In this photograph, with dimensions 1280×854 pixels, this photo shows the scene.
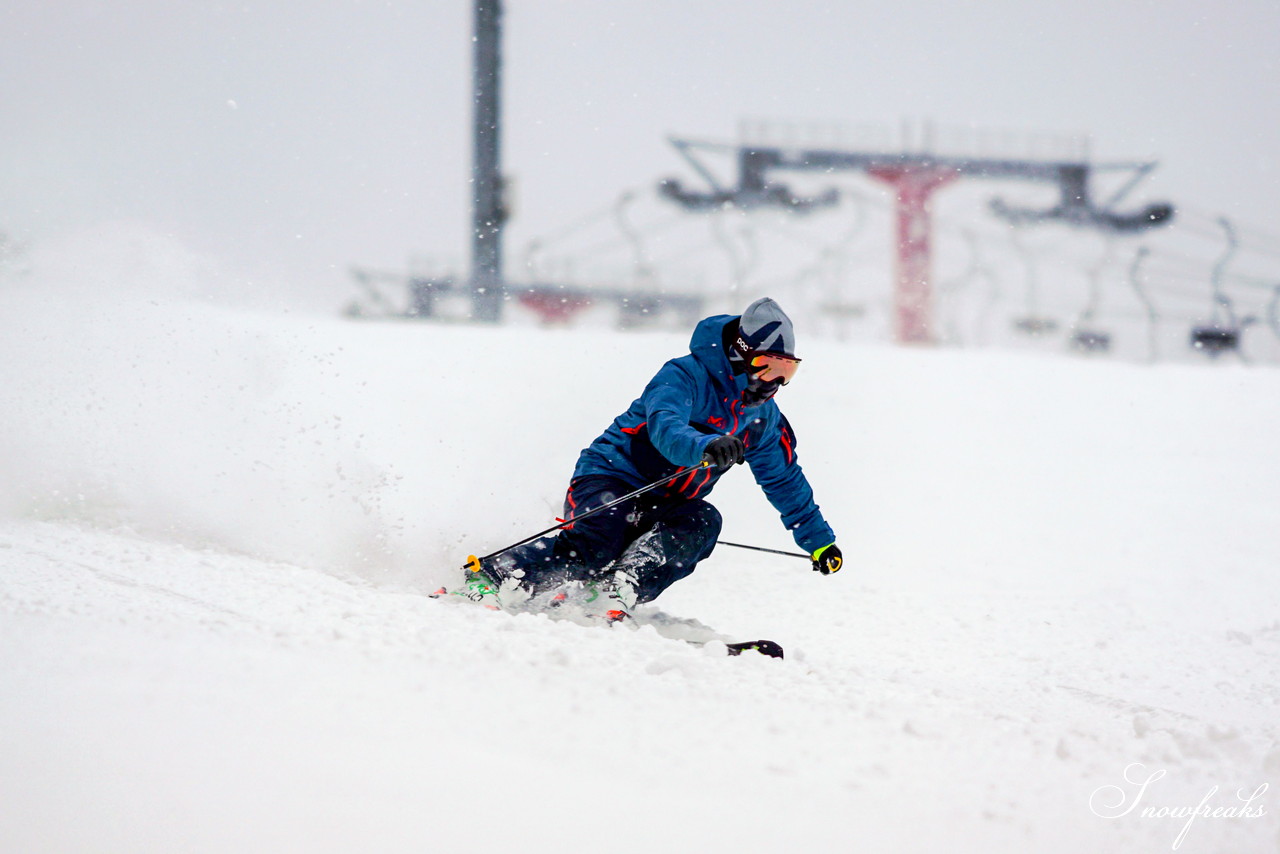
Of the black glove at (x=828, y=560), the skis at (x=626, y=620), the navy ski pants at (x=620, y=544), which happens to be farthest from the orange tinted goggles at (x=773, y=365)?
the skis at (x=626, y=620)

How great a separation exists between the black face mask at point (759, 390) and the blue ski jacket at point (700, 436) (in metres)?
0.05

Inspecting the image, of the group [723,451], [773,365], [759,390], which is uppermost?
[773,365]

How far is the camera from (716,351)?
12.4 feet

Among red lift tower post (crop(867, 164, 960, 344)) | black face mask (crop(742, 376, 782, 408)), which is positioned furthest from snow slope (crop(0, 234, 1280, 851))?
red lift tower post (crop(867, 164, 960, 344))

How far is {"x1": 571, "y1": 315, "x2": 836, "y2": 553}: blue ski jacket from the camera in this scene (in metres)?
3.61

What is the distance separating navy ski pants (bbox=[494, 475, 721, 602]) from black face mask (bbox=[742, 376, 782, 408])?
0.56 m

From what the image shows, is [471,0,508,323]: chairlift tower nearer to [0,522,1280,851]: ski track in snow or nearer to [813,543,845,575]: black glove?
[813,543,845,575]: black glove

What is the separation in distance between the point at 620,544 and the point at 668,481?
0.40m

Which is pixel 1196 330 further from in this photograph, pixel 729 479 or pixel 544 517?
pixel 544 517

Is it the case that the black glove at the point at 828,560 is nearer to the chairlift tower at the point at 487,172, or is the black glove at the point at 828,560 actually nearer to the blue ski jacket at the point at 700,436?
the blue ski jacket at the point at 700,436

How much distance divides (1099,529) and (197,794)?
24.1ft

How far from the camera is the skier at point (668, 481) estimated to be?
3.66 meters

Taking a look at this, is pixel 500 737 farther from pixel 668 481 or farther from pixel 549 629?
pixel 668 481

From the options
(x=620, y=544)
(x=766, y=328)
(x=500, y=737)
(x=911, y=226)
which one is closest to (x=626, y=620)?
(x=620, y=544)
